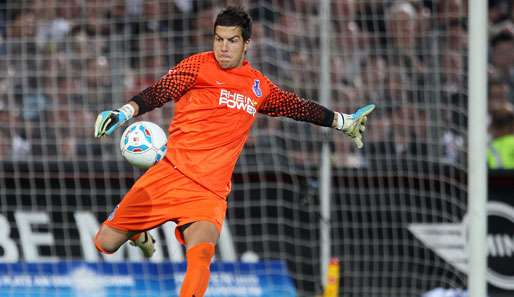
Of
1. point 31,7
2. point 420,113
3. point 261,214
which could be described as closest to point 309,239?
point 261,214

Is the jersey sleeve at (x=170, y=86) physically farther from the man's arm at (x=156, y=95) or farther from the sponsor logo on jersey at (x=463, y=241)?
the sponsor logo on jersey at (x=463, y=241)

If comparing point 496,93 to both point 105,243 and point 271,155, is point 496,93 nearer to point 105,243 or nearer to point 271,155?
point 271,155

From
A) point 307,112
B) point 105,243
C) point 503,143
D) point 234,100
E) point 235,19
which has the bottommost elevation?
point 105,243

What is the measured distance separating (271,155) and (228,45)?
356 cm

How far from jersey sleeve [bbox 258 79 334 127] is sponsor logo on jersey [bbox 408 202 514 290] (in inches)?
125

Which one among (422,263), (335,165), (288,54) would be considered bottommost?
(422,263)

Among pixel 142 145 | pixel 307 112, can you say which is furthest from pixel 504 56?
pixel 142 145

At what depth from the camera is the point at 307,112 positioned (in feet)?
22.9

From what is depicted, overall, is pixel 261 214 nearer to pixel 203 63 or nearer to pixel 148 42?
pixel 148 42

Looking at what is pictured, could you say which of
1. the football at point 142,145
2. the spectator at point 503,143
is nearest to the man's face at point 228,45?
the football at point 142,145

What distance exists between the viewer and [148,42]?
35.1 feet

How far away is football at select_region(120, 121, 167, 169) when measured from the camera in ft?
21.3

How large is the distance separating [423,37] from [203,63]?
4531 mm

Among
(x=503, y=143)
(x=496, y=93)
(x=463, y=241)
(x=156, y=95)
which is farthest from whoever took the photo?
(x=496, y=93)
